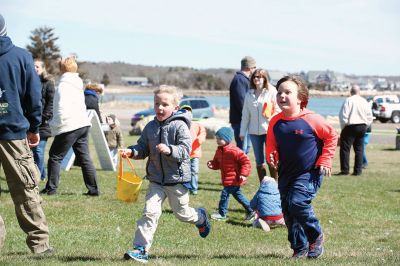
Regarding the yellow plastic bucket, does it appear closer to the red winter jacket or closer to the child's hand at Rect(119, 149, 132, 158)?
the child's hand at Rect(119, 149, 132, 158)

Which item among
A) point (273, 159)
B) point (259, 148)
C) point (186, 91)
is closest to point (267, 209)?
point (259, 148)

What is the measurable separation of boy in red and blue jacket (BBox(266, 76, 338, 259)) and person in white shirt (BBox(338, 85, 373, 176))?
9.53 meters

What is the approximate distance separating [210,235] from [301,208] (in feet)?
7.76

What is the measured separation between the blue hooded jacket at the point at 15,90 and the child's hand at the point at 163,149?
1208 millimetres

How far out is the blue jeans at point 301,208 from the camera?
6.83m

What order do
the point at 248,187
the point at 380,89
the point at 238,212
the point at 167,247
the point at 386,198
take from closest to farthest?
the point at 167,247, the point at 238,212, the point at 386,198, the point at 248,187, the point at 380,89

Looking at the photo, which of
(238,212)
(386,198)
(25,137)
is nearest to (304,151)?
(25,137)

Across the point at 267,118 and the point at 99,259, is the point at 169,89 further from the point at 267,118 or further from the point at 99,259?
the point at 267,118

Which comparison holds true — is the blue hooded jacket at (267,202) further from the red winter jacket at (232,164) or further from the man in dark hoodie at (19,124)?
the man in dark hoodie at (19,124)

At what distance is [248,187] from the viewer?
13656 mm

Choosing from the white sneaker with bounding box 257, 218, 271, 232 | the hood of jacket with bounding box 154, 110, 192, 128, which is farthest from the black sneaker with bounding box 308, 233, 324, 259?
the white sneaker with bounding box 257, 218, 271, 232

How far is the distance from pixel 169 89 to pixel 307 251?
2.05 m

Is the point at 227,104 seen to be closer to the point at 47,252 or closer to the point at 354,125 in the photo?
the point at 354,125

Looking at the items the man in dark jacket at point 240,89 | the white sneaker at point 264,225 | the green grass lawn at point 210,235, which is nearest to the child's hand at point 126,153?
the green grass lawn at point 210,235
